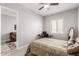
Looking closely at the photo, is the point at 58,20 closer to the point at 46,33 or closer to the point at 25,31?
the point at 46,33

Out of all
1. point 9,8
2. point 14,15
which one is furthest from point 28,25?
point 9,8

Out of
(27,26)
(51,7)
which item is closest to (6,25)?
(27,26)

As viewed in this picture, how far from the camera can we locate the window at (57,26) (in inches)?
58.6

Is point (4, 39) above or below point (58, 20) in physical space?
below

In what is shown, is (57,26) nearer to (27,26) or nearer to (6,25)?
(27,26)

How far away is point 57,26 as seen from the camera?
1.51 metres

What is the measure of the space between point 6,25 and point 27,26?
489 mm

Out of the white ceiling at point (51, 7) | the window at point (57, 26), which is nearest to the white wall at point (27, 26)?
the white ceiling at point (51, 7)

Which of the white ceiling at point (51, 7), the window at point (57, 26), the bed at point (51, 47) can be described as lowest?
the bed at point (51, 47)

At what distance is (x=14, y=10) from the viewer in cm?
150

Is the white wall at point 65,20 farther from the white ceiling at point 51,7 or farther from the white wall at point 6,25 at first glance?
the white wall at point 6,25

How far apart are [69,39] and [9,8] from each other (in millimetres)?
1442

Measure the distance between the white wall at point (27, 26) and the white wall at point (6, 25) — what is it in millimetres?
170

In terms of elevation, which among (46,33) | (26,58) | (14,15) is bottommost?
Result: (26,58)
